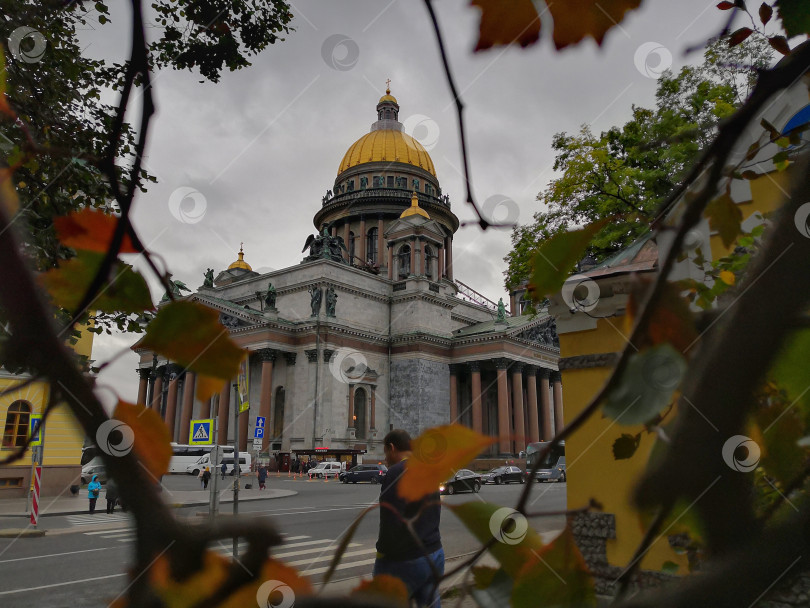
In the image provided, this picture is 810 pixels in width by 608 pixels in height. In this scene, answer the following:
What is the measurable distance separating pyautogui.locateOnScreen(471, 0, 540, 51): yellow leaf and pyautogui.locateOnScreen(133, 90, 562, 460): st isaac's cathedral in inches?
1202

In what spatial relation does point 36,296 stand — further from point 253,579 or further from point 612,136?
point 612,136

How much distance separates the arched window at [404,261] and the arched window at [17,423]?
40.3m

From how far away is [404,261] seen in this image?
41.9m

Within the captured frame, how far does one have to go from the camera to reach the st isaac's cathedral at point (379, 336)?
34781 millimetres

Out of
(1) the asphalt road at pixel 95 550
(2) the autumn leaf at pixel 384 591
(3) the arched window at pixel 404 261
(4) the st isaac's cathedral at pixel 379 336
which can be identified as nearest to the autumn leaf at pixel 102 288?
(1) the asphalt road at pixel 95 550

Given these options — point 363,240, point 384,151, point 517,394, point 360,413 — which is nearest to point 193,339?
point 360,413

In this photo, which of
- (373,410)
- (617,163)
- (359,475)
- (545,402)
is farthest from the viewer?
(545,402)

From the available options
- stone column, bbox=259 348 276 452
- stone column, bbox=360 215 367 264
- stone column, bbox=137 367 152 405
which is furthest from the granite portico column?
stone column, bbox=137 367 152 405

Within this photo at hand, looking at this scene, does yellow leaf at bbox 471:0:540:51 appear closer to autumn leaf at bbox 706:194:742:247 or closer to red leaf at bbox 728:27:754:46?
autumn leaf at bbox 706:194:742:247

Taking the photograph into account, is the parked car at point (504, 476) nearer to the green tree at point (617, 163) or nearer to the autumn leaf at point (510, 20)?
the green tree at point (617, 163)

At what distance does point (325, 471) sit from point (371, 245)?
2140cm

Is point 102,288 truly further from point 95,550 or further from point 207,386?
point 95,550

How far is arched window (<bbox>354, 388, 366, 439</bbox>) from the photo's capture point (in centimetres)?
3622

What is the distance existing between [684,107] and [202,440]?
52.9 feet
